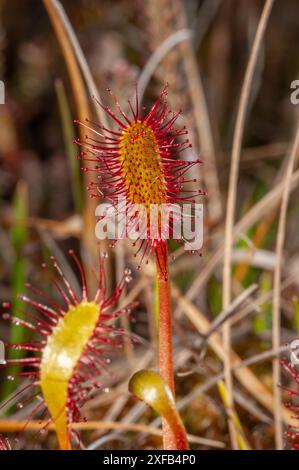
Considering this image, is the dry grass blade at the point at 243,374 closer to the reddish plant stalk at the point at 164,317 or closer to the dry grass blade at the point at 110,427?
the dry grass blade at the point at 110,427

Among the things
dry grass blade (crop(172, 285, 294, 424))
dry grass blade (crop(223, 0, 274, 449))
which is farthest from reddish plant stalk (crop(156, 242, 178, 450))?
dry grass blade (crop(172, 285, 294, 424))

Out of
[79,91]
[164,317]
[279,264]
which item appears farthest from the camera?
[79,91]

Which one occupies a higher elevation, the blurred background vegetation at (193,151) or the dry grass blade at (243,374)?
the blurred background vegetation at (193,151)

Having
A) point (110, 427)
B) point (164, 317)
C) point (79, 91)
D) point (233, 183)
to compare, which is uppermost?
point (79, 91)

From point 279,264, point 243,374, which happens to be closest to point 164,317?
point 279,264

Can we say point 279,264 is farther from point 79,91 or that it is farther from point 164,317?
point 79,91

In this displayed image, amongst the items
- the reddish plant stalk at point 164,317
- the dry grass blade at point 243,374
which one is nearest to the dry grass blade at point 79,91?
the dry grass blade at point 243,374

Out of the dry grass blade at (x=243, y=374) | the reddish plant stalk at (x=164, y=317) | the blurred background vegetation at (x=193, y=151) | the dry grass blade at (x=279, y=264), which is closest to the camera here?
the reddish plant stalk at (x=164, y=317)

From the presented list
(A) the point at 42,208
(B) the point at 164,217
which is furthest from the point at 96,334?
(A) the point at 42,208

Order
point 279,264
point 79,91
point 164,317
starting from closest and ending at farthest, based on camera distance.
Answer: point 164,317
point 279,264
point 79,91

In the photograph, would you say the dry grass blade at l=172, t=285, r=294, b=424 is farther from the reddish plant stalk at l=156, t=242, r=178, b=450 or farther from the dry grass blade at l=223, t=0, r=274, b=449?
the reddish plant stalk at l=156, t=242, r=178, b=450

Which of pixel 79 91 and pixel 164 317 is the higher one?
pixel 79 91
